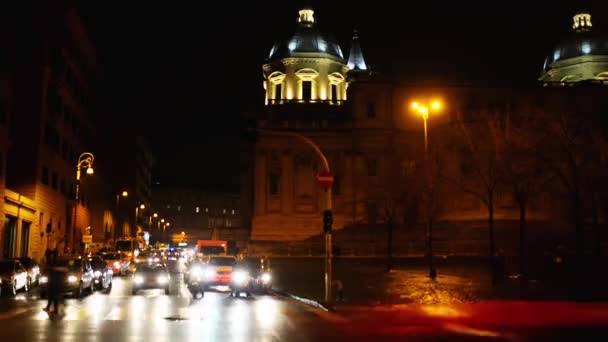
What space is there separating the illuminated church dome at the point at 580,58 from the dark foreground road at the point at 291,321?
80387 mm

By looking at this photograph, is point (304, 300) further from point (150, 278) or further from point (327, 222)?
point (150, 278)

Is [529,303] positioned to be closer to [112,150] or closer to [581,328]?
[581,328]

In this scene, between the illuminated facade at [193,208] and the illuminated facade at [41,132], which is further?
the illuminated facade at [193,208]

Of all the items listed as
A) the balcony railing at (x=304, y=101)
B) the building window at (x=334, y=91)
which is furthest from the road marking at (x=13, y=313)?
the building window at (x=334, y=91)

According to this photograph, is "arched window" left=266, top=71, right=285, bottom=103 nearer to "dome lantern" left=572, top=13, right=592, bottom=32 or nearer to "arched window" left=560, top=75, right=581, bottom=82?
"arched window" left=560, top=75, right=581, bottom=82

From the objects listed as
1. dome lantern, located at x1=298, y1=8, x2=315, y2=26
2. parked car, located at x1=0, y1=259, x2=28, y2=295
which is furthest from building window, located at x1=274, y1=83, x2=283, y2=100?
parked car, located at x1=0, y1=259, x2=28, y2=295

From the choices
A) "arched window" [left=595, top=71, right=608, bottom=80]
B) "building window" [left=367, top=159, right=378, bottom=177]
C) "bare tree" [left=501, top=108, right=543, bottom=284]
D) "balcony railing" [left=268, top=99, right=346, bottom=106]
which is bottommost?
"bare tree" [left=501, top=108, right=543, bottom=284]

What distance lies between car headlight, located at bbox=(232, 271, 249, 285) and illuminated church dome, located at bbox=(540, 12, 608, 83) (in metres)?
77.7

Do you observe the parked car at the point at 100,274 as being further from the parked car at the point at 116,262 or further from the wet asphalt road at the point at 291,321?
the parked car at the point at 116,262

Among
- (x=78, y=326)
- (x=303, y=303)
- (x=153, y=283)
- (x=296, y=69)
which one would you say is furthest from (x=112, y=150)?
(x=78, y=326)

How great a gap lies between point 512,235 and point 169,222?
102184mm

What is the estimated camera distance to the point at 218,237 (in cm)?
8206

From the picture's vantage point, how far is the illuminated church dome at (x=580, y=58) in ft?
318

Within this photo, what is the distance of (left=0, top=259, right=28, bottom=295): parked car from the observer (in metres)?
29.3
